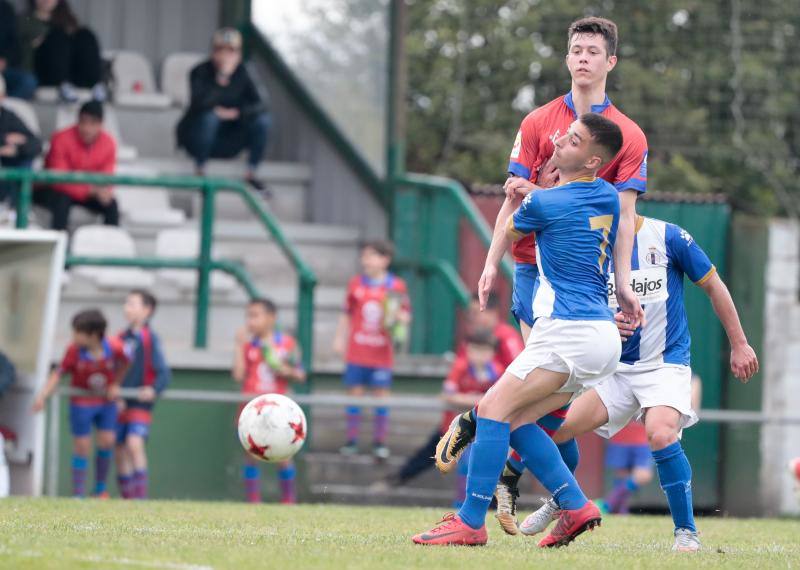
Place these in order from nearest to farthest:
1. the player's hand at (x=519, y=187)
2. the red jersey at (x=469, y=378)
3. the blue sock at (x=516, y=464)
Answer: the player's hand at (x=519, y=187)
the blue sock at (x=516, y=464)
the red jersey at (x=469, y=378)

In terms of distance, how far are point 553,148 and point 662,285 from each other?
0.81 meters

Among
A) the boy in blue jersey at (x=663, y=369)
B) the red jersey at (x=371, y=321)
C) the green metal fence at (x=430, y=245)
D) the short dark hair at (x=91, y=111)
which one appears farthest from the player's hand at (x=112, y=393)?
the boy in blue jersey at (x=663, y=369)

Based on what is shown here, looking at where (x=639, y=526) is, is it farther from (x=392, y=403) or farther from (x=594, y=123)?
(x=594, y=123)

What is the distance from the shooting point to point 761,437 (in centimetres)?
1533

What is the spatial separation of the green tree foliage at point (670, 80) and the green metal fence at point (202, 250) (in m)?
5.88

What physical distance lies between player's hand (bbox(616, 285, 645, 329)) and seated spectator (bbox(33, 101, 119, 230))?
7.79 meters

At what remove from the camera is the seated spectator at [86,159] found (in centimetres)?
1363

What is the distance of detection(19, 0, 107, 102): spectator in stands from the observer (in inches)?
619

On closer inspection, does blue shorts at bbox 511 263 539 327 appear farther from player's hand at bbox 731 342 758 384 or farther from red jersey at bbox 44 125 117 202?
red jersey at bbox 44 125 117 202

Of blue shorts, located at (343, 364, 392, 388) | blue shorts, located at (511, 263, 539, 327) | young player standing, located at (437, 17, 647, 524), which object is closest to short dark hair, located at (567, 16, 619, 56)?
young player standing, located at (437, 17, 647, 524)

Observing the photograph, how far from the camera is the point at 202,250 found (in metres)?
12.7

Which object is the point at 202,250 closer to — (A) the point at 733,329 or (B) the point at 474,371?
(B) the point at 474,371

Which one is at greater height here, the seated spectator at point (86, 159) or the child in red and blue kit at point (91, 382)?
the seated spectator at point (86, 159)

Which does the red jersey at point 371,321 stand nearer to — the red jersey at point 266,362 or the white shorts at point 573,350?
the red jersey at point 266,362
